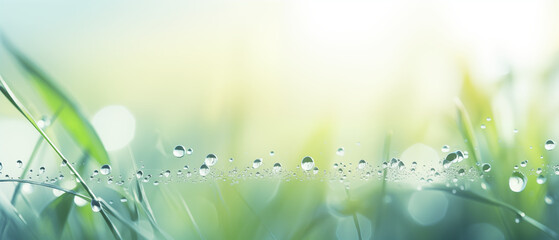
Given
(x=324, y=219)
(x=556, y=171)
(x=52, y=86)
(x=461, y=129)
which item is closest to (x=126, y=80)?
(x=52, y=86)

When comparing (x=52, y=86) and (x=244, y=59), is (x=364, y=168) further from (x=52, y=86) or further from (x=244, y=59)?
(x=52, y=86)

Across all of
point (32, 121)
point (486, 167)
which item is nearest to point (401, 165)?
point (486, 167)

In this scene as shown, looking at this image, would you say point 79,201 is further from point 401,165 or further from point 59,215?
point 401,165

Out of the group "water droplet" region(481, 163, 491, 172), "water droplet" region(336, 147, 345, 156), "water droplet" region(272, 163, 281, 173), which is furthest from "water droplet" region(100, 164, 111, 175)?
"water droplet" region(481, 163, 491, 172)

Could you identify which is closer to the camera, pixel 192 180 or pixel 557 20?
pixel 192 180

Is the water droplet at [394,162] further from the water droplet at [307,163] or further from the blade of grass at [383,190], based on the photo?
the water droplet at [307,163]

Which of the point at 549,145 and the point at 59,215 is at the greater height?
the point at 549,145

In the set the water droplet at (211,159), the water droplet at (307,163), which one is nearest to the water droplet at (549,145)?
the water droplet at (307,163)
